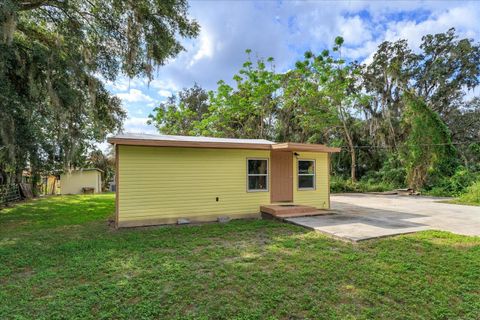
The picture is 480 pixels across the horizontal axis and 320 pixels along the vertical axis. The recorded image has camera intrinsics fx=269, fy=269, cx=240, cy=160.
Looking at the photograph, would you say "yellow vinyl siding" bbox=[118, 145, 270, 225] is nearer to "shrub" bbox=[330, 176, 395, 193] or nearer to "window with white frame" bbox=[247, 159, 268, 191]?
"window with white frame" bbox=[247, 159, 268, 191]

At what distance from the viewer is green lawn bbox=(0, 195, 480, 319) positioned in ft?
9.16

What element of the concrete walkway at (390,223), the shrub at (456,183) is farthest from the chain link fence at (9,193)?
the shrub at (456,183)

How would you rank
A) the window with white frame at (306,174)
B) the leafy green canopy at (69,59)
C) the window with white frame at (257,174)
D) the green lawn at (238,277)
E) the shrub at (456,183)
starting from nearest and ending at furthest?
the green lawn at (238,277) < the leafy green canopy at (69,59) < the window with white frame at (257,174) < the window with white frame at (306,174) < the shrub at (456,183)

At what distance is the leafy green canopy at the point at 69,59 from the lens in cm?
704

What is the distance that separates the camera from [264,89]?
1599 centimetres

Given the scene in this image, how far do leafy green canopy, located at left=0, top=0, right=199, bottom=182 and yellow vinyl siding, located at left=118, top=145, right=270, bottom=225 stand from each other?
9.09ft

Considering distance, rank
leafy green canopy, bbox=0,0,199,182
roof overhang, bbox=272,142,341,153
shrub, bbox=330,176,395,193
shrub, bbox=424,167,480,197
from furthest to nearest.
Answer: shrub, bbox=330,176,395,193, shrub, bbox=424,167,480,197, roof overhang, bbox=272,142,341,153, leafy green canopy, bbox=0,0,199,182

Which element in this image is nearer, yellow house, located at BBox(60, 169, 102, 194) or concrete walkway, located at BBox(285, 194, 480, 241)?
concrete walkway, located at BBox(285, 194, 480, 241)

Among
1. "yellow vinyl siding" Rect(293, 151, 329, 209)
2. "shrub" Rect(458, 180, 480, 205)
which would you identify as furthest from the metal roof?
"shrub" Rect(458, 180, 480, 205)

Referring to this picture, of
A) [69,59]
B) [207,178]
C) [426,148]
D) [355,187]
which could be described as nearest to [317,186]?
[207,178]

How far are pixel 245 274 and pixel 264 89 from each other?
13.7 metres

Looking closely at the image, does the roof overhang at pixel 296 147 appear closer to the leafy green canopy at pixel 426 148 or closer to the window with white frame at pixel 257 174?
the window with white frame at pixel 257 174

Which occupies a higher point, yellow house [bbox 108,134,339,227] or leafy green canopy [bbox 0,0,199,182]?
leafy green canopy [bbox 0,0,199,182]

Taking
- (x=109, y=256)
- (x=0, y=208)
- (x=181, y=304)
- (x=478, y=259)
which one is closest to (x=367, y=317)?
(x=181, y=304)
